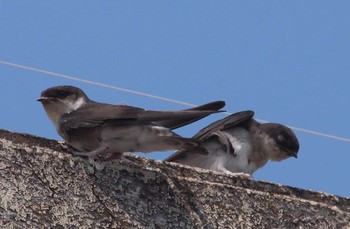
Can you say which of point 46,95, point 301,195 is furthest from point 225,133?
point 301,195

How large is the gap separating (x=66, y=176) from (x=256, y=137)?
3.42 m

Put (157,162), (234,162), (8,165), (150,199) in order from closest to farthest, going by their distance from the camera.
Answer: (8,165), (150,199), (157,162), (234,162)

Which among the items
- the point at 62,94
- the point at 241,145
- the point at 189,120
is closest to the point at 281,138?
the point at 241,145

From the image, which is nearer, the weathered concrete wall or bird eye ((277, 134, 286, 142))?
the weathered concrete wall

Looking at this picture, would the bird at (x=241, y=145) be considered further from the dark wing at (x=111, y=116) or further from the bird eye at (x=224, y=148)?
the dark wing at (x=111, y=116)

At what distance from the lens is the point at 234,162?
5.35m

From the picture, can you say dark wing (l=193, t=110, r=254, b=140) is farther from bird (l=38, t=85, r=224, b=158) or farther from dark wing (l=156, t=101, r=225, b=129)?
bird (l=38, t=85, r=224, b=158)

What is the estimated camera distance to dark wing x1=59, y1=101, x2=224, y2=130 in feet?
10.6

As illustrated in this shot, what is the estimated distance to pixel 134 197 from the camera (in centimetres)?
234

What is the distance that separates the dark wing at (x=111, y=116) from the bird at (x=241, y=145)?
1757mm

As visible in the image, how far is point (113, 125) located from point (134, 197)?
37.2 inches

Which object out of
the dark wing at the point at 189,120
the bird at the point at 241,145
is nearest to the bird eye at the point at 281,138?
the bird at the point at 241,145

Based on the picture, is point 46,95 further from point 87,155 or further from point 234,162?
point 234,162

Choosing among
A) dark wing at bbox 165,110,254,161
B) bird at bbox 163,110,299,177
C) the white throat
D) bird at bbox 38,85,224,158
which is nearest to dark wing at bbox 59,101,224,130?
bird at bbox 38,85,224,158
